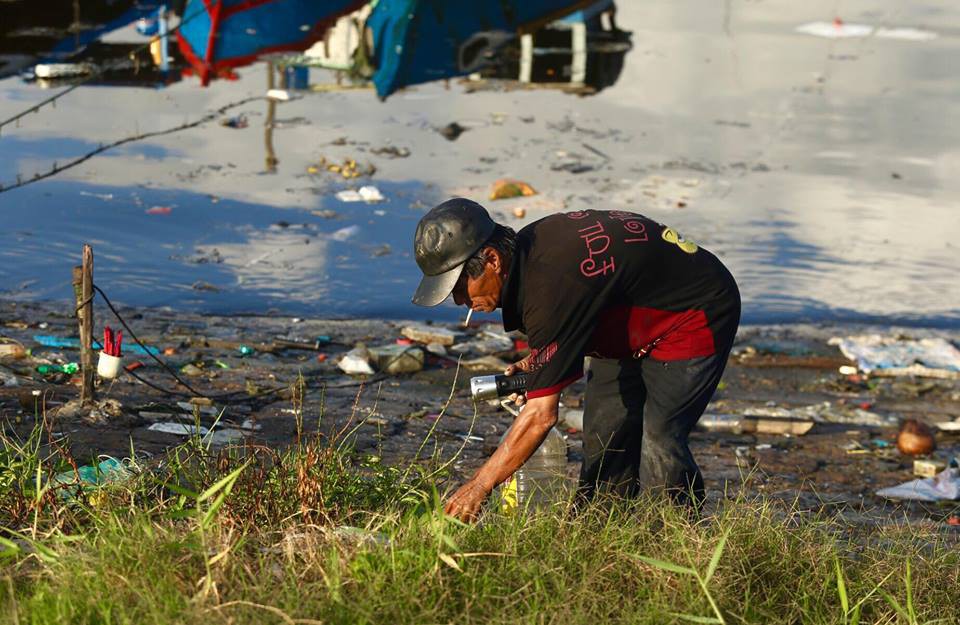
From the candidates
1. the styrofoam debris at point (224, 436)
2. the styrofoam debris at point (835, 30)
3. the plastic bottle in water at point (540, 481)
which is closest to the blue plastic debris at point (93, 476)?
the styrofoam debris at point (224, 436)

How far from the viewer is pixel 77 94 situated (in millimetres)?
11008

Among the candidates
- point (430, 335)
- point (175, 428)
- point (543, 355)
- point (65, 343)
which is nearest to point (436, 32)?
point (430, 335)

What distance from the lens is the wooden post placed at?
4.78 meters

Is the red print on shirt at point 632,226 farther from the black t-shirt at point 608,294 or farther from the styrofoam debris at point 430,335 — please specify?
the styrofoam debris at point 430,335

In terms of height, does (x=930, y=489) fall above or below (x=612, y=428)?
below

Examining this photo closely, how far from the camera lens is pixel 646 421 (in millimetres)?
4133

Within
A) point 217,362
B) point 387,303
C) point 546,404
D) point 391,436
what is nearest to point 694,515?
point 546,404

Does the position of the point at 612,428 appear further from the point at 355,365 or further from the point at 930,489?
the point at 355,365

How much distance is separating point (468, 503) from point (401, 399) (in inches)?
101

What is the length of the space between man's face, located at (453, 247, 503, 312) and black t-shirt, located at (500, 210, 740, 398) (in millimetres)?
35

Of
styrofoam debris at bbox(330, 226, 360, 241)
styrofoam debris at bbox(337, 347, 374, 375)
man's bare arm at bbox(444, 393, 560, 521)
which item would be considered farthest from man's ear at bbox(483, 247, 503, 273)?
styrofoam debris at bbox(330, 226, 360, 241)

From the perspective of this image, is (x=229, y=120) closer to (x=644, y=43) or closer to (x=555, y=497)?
(x=644, y=43)

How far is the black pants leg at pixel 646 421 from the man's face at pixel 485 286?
694 millimetres

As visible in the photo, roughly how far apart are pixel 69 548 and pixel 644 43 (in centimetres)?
1157
